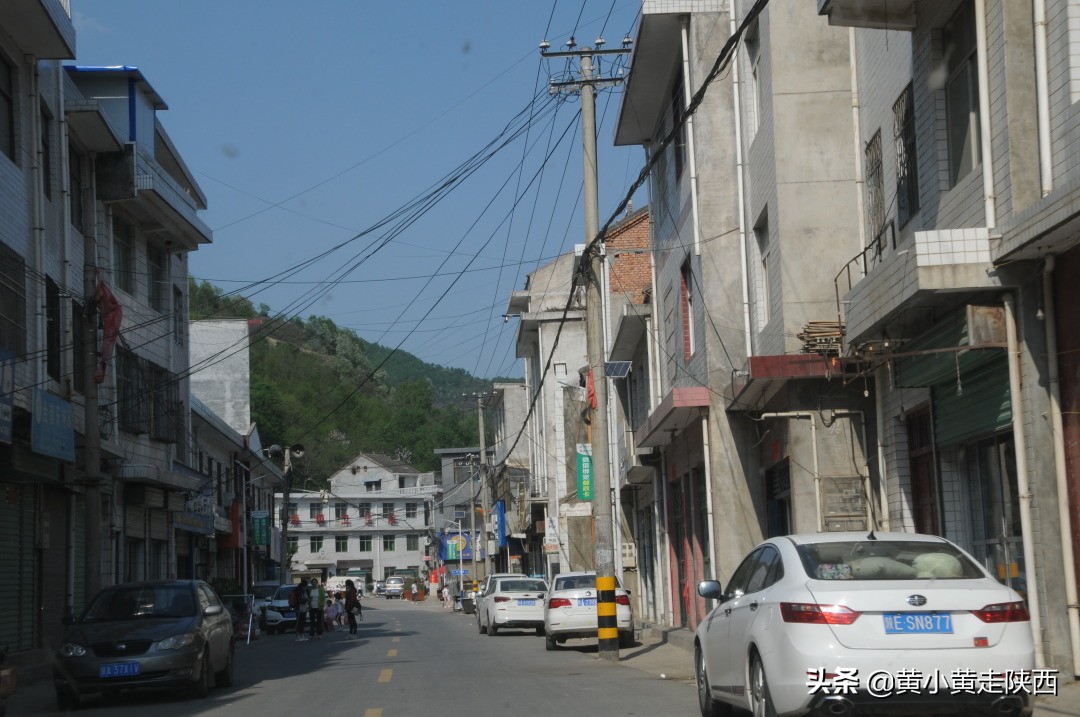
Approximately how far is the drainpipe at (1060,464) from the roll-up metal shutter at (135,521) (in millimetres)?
24955

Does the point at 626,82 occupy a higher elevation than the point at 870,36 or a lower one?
higher

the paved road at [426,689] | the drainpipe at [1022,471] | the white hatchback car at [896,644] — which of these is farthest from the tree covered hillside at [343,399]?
the white hatchback car at [896,644]

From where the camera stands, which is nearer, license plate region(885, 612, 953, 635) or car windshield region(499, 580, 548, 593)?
Answer: license plate region(885, 612, 953, 635)

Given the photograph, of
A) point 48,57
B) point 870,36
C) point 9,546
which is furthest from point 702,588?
point 48,57

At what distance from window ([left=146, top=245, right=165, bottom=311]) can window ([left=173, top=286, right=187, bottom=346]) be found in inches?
56.8

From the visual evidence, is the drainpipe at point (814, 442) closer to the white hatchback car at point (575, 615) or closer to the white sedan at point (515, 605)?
the white hatchback car at point (575, 615)

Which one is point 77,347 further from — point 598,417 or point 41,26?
point 598,417

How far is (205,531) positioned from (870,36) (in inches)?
1221

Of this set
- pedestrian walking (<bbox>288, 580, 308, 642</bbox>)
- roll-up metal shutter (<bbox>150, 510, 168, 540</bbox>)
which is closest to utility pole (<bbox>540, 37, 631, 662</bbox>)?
pedestrian walking (<bbox>288, 580, 308, 642</bbox>)

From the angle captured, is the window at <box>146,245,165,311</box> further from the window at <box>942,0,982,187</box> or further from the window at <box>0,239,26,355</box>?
the window at <box>942,0,982,187</box>

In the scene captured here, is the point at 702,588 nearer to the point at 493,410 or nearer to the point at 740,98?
the point at 740,98

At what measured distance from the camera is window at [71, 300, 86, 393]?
86.3ft

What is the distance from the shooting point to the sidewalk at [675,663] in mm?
10836

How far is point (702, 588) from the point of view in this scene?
11125 millimetres
